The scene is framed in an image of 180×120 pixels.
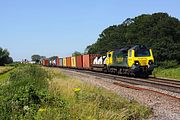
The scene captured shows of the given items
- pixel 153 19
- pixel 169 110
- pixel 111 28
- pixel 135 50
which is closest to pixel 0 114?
pixel 169 110

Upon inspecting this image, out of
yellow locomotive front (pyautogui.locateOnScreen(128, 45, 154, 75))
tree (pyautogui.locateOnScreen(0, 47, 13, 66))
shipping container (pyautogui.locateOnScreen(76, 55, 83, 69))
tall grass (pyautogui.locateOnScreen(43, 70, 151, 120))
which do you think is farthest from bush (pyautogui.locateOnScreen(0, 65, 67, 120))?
tree (pyautogui.locateOnScreen(0, 47, 13, 66))

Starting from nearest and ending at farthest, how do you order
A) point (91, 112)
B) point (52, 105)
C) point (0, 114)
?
point (0, 114), point (91, 112), point (52, 105)

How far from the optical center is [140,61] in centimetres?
3203

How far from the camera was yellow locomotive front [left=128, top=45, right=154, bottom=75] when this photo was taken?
104ft

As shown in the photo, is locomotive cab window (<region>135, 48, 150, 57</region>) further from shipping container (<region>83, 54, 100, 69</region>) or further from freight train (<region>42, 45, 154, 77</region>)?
shipping container (<region>83, 54, 100, 69</region>)

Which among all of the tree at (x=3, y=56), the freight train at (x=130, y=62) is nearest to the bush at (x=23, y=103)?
the freight train at (x=130, y=62)

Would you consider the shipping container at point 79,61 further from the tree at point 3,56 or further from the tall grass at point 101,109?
the tree at point 3,56

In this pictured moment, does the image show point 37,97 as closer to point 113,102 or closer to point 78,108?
point 78,108

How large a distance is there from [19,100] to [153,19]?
7732 centimetres

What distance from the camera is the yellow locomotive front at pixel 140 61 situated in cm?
3166

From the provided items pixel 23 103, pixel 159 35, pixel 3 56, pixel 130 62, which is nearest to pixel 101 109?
pixel 23 103

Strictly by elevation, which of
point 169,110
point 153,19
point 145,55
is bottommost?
point 169,110

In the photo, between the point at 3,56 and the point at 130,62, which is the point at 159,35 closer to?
the point at 130,62

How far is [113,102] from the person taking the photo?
12.5 m
